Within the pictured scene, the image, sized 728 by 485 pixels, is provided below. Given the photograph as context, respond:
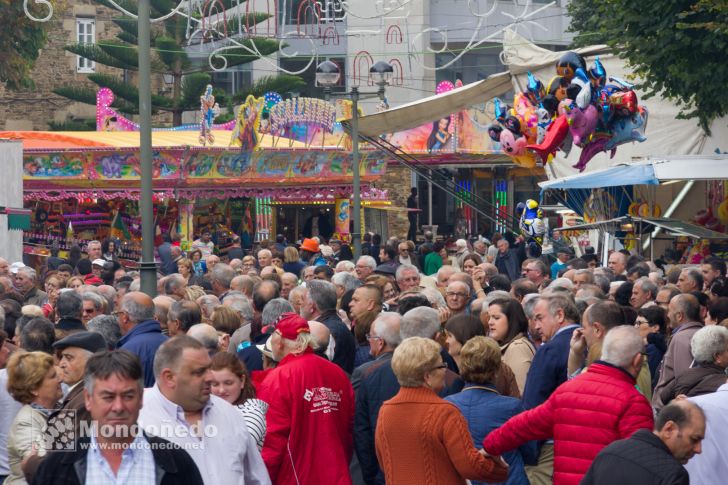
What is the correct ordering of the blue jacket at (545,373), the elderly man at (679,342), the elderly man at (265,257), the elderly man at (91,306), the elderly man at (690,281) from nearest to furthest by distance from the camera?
1. the blue jacket at (545,373)
2. the elderly man at (679,342)
3. the elderly man at (91,306)
4. the elderly man at (690,281)
5. the elderly man at (265,257)

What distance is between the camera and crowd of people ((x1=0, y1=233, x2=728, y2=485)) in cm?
513

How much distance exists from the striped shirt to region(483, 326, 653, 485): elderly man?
107cm

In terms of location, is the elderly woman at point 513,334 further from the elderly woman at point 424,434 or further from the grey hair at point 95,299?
the grey hair at point 95,299

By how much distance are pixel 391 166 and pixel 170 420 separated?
33813 millimetres

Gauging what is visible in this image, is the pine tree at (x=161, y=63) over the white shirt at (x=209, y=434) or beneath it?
over

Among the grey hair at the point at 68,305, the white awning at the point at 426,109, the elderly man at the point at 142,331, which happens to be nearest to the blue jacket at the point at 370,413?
the elderly man at the point at 142,331

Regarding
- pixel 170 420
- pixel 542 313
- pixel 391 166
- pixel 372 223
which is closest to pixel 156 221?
pixel 372 223

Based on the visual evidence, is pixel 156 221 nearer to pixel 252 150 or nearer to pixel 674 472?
pixel 252 150

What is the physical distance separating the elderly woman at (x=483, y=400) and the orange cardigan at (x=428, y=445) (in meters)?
0.31

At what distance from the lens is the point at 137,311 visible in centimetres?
855

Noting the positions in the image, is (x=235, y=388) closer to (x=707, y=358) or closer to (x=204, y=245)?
(x=707, y=358)

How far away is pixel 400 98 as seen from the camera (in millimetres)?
41469

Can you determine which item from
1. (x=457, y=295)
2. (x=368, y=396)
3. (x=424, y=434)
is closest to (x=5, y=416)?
(x=368, y=396)

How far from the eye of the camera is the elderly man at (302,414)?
655 centimetres
